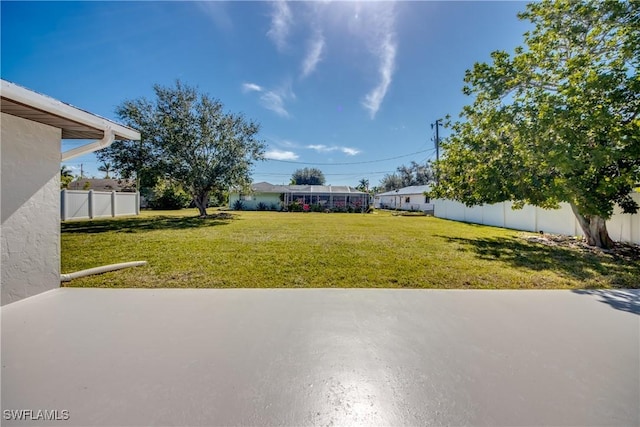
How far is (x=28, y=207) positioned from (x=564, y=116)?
10812mm

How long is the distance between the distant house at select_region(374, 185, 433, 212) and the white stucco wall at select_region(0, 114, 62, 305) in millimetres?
26040

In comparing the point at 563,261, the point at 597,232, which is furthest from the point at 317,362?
the point at 597,232

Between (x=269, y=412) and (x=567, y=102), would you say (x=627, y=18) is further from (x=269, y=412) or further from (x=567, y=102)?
(x=269, y=412)

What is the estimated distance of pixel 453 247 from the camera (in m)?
7.34

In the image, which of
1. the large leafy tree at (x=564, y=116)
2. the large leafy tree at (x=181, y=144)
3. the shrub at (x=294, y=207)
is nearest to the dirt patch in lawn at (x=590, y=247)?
the large leafy tree at (x=564, y=116)

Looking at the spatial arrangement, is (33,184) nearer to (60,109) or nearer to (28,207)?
(28,207)

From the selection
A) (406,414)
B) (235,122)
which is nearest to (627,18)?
(406,414)

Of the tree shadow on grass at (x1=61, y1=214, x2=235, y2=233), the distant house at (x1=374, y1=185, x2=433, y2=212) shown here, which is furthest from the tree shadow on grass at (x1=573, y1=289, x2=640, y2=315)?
the distant house at (x1=374, y1=185, x2=433, y2=212)

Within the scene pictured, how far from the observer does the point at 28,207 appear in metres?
3.24

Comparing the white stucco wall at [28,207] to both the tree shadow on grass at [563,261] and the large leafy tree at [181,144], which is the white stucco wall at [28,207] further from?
the large leafy tree at [181,144]

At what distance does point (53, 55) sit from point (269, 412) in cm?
958

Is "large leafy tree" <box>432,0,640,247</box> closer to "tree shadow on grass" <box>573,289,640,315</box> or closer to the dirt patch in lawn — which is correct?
the dirt patch in lawn

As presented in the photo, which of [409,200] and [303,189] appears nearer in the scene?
[303,189]

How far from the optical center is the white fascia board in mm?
2424
